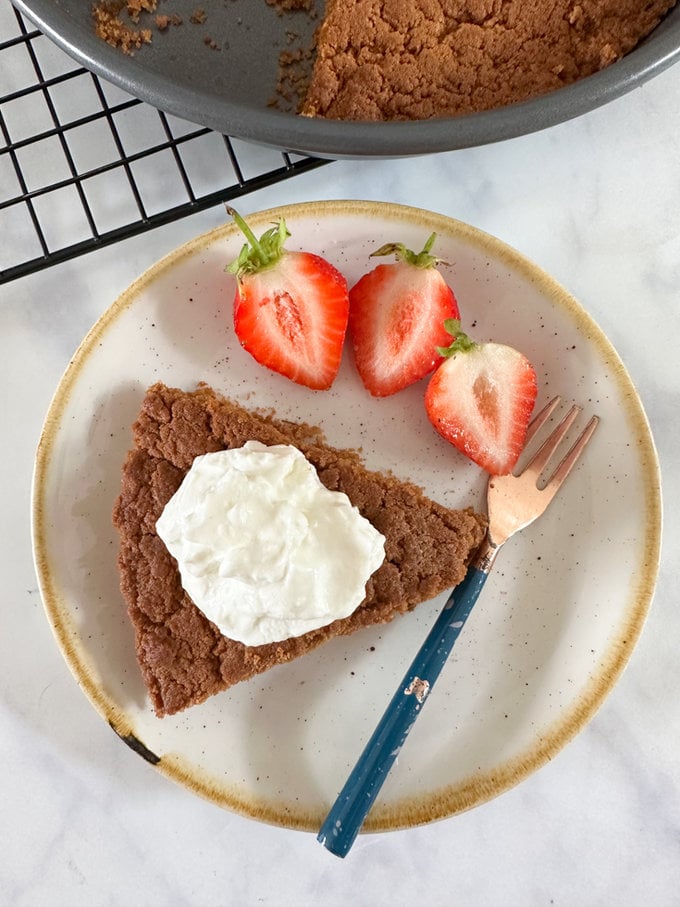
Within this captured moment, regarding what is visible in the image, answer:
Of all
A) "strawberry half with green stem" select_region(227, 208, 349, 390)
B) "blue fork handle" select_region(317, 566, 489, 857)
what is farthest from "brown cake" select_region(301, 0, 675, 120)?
"blue fork handle" select_region(317, 566, 489, 857)

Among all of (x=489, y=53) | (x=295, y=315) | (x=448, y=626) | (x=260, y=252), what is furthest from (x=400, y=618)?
(x=489, y=53)

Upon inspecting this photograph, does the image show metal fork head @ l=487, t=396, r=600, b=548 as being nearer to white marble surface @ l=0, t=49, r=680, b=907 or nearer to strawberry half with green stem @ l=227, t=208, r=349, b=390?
white marble surface @ l=0, t=49, r=680, b=907

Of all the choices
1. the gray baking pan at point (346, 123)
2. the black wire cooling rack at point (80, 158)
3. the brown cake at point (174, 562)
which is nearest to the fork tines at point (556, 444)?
the brown cake at point (174, 562)

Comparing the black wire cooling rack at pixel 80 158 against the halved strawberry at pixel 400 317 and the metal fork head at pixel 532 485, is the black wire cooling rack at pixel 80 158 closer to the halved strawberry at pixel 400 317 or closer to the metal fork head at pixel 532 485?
the halved strawberry at pixel 400 317

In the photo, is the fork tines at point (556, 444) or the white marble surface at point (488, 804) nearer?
the fork tines at point (556, 444)

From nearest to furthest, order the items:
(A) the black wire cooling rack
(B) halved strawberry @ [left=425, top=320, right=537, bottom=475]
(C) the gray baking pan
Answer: (C) the gray baking pan < (B) halved strawberry @ [left=425, top=320, right=537, bottom=475] < (A) the black wire cooling rack
